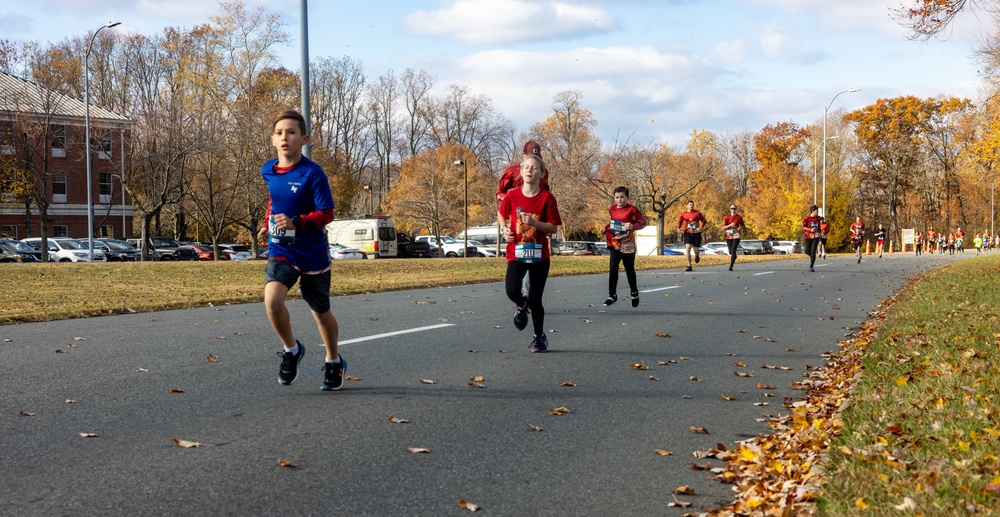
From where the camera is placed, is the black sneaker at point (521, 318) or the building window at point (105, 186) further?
the building window at point (105, 186)

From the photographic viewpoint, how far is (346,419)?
512 cm

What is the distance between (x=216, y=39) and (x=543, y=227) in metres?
42.8

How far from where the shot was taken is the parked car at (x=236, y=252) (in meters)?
47.6

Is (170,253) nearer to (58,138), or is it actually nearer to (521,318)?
(58,138)

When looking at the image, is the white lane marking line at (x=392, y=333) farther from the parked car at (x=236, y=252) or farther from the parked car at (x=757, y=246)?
the parked car at (x=757, y=246)

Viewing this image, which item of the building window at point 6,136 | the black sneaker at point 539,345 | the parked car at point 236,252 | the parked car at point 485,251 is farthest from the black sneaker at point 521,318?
the parked car at point 485,251

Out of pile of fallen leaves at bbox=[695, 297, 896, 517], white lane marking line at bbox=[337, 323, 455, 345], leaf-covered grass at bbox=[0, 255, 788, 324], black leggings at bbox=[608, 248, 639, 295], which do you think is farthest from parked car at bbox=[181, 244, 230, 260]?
pile of fallen leaves at bbox=[695, 297, 896, 517]

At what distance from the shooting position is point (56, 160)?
55.8 meters

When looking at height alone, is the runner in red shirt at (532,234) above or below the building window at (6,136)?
below

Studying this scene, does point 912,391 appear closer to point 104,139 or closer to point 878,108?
point 104,139

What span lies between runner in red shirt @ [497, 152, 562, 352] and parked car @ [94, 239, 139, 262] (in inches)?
1547

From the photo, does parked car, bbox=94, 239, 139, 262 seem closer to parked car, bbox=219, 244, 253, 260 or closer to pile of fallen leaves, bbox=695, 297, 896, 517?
parked car, bbox=219, 244, 253, 260

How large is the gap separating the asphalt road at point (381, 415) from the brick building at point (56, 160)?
31365 millimetres

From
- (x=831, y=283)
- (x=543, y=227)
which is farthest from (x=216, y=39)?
(x=543, y=227)
